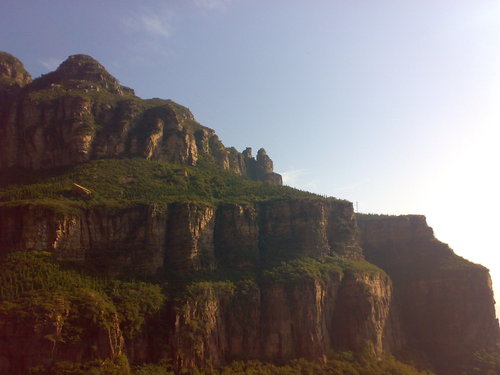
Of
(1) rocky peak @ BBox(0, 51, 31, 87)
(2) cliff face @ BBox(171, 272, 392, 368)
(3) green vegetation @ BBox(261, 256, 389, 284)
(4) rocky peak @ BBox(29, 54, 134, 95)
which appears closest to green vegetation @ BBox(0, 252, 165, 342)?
(2) cliff face @ BBox(171, 272, 392, 368)

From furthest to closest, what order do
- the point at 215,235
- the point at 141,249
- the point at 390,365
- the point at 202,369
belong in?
1. the point at 215,235
2. the point at 390,365
3. the point at 141,249
4. the point at 202,369

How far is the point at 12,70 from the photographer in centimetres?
12056

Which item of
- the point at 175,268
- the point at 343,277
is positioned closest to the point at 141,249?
the point at 175,268

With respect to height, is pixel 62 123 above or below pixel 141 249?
above

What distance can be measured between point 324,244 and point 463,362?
3420cm

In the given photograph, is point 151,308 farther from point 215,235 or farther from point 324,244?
point 324,244

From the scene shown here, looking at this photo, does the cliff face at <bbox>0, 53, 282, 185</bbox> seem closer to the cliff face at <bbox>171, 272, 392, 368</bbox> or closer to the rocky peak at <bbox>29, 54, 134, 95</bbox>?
the rocky peak at <bbox>29, 54, 134, 95</bbox>

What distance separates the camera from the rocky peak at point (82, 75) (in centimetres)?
11016

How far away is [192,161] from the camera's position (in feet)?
349

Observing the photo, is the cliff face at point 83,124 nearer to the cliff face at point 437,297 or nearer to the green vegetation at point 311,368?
the green vegetation at point 311,368

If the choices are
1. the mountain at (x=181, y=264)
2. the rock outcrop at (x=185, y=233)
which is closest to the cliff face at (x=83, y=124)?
the mountain at (x=181, y=264)

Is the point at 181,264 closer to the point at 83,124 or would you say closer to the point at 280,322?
the point at 280,322

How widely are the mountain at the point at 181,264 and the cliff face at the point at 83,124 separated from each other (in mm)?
359

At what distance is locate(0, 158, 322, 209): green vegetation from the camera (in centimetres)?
7781
